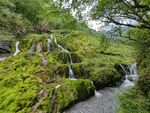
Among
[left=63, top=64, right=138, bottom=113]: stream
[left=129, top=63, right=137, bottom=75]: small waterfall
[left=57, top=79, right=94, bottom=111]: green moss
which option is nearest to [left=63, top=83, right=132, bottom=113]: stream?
[left=63, top=64, right=138, bottom=113]: stream

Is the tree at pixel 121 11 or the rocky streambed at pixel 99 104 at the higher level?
the tree at pixel 121 11

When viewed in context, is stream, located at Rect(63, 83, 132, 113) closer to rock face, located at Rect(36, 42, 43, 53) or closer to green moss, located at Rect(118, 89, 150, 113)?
green moss, located at Rect(118, 89, 150, 113)

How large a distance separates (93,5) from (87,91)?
738 cm

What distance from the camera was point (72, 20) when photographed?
492 centimetres

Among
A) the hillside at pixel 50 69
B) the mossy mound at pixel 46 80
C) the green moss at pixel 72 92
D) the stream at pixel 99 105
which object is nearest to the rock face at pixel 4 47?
the hillside at pixel 50 69

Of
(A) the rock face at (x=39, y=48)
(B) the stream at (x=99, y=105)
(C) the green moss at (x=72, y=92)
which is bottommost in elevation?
(B) the stream at (x=99, y=105)

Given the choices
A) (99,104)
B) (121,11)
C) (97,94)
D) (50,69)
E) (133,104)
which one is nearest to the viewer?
(121,11)

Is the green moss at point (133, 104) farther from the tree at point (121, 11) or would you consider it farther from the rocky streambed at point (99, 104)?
the tree at point (121, 11)

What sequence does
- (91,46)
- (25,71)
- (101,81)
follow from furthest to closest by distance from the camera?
(91,46)
(101,81)
(25,71)

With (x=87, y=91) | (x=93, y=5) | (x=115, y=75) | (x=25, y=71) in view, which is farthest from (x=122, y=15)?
(x=115, y=75)

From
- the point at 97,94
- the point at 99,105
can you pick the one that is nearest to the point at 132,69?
the point at 97,94

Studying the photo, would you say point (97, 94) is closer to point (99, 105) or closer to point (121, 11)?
point (99, 105)

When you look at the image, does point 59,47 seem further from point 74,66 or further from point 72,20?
point 72,20

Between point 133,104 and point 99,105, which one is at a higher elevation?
point 133,104
